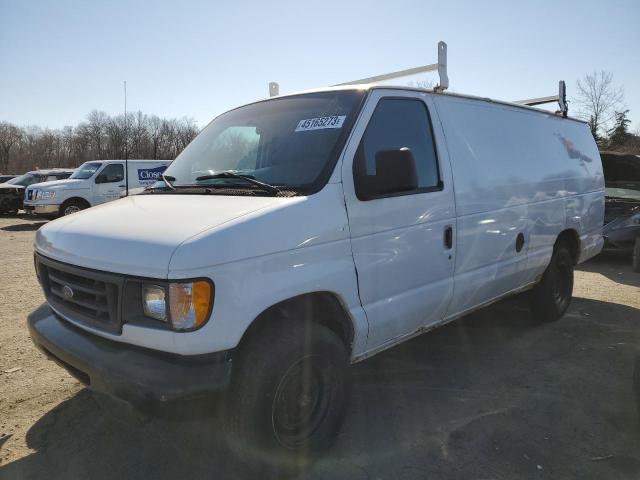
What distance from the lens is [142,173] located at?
14.7 metres

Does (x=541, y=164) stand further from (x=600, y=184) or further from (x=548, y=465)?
(x=548, y=465)

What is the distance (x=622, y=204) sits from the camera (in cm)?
914

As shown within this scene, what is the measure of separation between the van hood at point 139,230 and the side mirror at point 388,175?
1.66 ft

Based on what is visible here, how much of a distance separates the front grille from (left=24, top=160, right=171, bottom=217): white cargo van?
39.5ft

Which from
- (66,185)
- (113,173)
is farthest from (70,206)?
(113,173)

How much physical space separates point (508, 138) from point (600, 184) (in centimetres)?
236

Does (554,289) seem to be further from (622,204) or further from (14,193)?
(14,193)

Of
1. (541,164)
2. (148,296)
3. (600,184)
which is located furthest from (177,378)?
(600,184)

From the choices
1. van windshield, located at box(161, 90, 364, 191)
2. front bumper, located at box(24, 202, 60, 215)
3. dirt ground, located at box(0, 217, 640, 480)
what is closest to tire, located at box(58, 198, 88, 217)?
front bumper, located at box(24, 202, 60, 215)

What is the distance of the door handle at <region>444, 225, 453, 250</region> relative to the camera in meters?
3.37

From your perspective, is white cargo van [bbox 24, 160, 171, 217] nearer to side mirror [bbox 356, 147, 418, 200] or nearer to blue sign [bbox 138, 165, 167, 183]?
blue sign [bbox 138, 165, 167, 183]

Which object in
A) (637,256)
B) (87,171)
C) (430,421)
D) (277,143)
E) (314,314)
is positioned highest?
(87,171)

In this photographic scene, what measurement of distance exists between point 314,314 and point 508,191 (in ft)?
7.47

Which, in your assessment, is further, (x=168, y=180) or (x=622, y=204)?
(x=622, y=204)
